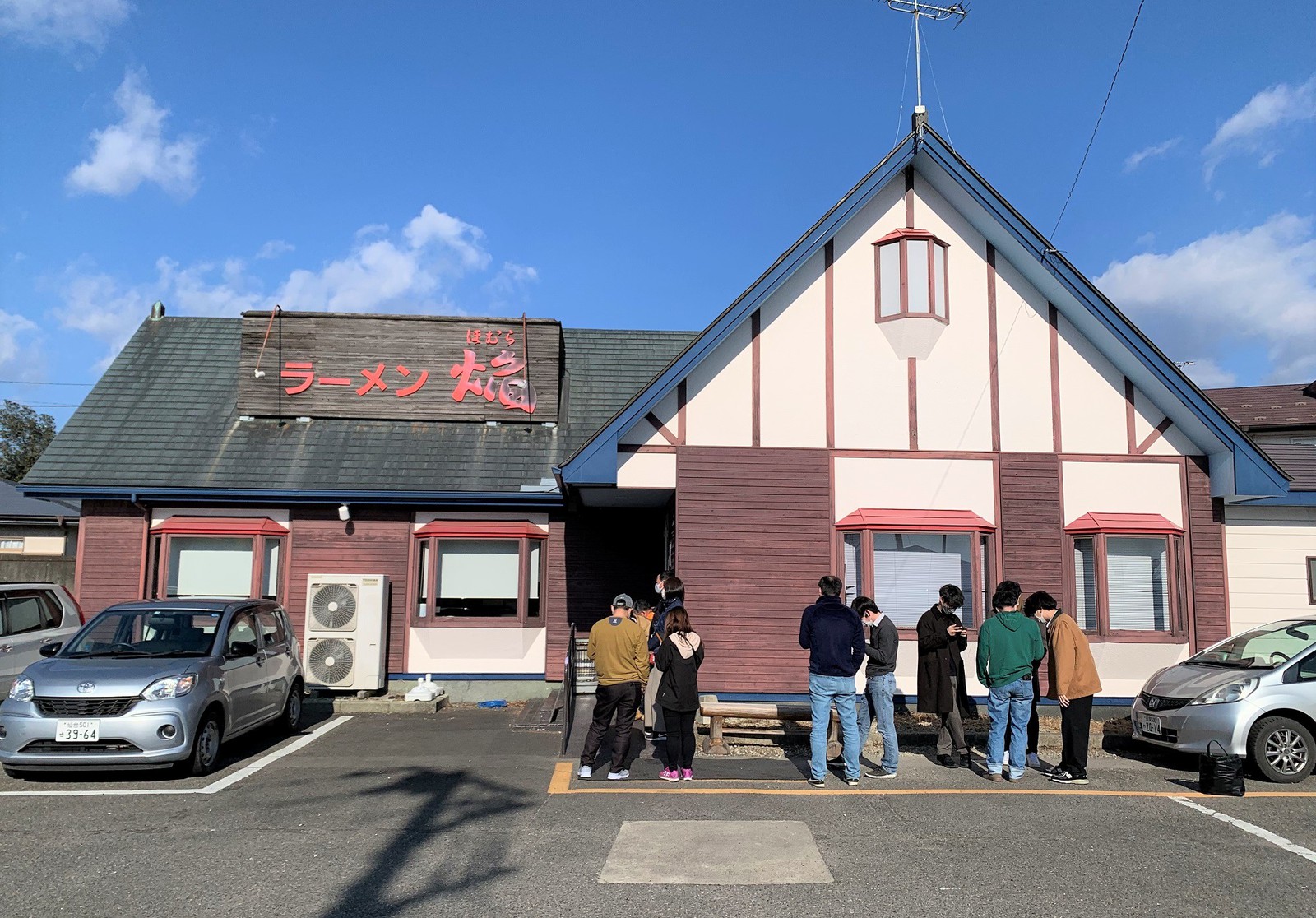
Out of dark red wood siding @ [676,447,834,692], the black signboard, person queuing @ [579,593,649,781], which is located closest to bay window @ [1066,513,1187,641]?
dark red wood siding @ [676,447,834,692]

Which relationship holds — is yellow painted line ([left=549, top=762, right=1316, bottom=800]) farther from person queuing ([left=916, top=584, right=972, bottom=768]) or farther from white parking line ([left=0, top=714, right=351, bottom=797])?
white parking line ([left=0, top=714, right=351, bottom=797])

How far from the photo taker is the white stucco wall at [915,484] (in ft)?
38.2

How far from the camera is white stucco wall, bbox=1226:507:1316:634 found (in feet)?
39.1

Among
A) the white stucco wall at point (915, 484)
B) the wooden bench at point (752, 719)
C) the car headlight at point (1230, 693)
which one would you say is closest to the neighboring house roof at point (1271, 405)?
the white stucco wall at point (915, 484)

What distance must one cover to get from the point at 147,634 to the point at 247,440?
214 inches

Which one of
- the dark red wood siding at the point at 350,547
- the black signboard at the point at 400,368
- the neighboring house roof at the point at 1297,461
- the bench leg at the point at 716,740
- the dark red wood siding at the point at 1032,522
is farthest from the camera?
the black signboard at the point at 400,368

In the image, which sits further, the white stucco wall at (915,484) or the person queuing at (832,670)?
the white stucco wall at (915,484)

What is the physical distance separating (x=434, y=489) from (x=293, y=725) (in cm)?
378

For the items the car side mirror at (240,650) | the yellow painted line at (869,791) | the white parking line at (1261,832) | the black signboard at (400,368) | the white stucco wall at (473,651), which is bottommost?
the yellow painted line at (869,791)

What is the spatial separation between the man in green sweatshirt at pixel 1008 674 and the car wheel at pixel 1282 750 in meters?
2.14

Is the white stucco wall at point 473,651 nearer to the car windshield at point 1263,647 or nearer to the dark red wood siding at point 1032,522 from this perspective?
the dark red wood siding at point 1032,522

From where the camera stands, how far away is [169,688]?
8.15 metres

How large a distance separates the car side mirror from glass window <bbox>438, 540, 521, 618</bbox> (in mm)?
4082

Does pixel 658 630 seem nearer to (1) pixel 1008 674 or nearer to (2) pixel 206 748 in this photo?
(1) pixel 1008 674
